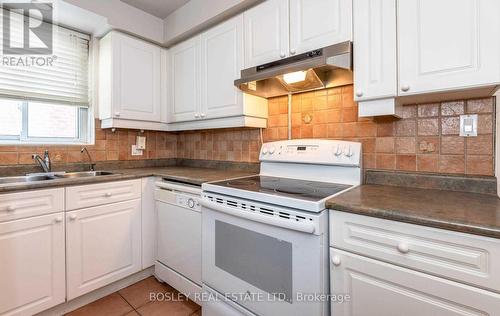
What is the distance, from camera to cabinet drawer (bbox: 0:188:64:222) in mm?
1330

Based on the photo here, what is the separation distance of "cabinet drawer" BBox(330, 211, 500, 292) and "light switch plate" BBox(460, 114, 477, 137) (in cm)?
70

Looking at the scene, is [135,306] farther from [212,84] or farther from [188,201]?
[212,84]

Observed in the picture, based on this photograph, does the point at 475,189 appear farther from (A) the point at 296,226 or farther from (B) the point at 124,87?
(B) the point at 124,87

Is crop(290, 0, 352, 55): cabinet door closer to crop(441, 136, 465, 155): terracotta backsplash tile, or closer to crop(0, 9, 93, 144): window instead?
crop(441, 136, 465, 155): terracotta backsplash tile

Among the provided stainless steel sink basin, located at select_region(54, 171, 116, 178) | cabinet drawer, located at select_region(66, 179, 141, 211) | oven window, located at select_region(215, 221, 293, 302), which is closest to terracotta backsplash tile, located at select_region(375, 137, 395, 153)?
oven window, located at select_region(215, 221, 293, 302)

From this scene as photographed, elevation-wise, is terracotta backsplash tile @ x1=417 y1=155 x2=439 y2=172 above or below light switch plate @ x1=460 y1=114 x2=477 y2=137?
below

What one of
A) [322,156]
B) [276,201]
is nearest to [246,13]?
[322,156]

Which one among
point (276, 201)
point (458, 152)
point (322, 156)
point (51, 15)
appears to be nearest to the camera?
point (276, 201)

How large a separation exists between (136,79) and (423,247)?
7.76ft

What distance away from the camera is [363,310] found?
1.00m

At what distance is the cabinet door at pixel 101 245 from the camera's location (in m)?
1.59

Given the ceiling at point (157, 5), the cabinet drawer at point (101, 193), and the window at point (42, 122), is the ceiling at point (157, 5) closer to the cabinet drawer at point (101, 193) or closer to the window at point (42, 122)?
the window at point (42, 122)

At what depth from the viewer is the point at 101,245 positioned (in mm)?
1711

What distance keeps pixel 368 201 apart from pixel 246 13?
4.95ft
